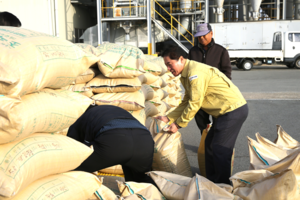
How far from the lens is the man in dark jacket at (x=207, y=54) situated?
414cm

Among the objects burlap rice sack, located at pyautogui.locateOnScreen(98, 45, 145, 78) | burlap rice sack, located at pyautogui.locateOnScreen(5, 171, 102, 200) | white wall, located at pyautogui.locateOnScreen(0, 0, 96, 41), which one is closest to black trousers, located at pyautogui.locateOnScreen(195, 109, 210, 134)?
burlap rice sack, located at pyautogui.locateOnScreen(98, 45, 145, 78)

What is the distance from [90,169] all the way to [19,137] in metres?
0.72

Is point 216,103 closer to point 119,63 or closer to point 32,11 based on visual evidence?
point 119,63

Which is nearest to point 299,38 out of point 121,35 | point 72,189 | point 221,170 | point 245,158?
point 121,35

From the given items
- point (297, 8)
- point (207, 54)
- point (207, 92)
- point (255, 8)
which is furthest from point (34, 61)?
point (297, 8)

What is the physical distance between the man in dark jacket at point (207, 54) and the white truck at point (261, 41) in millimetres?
14292

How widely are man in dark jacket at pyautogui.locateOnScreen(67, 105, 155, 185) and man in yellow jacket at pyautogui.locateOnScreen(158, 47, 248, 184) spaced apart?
717 mm

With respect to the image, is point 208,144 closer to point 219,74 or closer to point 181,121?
point 181,121

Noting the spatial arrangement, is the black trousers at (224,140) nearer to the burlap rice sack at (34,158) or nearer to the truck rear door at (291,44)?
the burlap rice sack at (34,158)

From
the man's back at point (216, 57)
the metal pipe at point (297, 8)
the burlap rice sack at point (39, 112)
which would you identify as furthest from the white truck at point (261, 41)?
the burlap rice sack at point (39, 112)

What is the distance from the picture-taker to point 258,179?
2.07 metres

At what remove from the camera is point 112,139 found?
2.27 meters

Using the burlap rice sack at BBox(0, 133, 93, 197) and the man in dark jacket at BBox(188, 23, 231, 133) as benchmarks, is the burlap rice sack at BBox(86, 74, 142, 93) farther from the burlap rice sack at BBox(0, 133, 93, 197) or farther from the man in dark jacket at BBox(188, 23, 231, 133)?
the burlap rice sack at BBox(0, 133, 93, 197)

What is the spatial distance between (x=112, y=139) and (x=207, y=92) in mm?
1175
